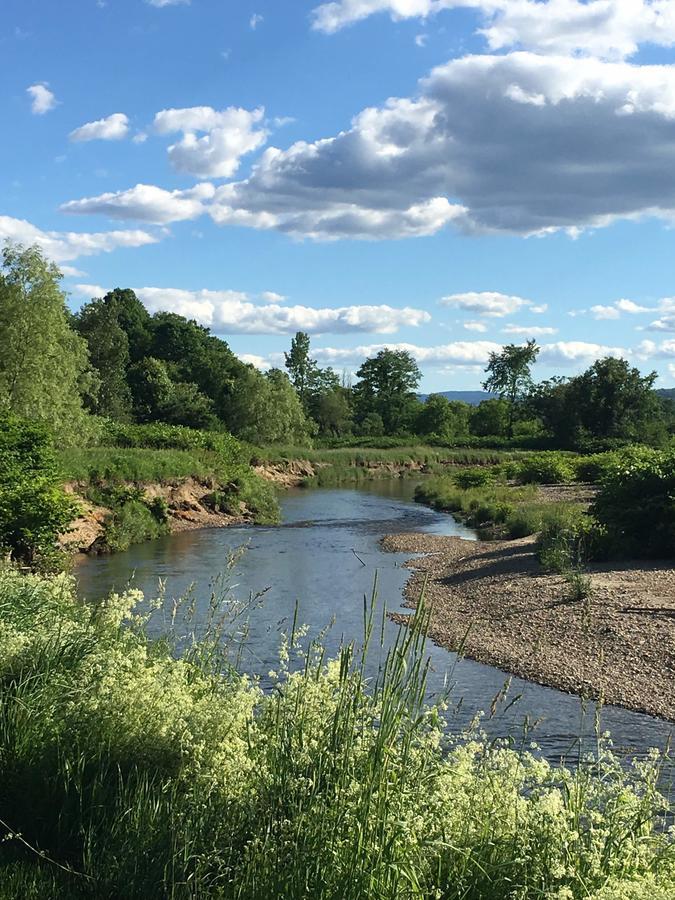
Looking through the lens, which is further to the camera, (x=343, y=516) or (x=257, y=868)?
(x=343, y=516)

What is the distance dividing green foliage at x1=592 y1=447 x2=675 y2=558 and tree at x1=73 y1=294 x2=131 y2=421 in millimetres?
38238

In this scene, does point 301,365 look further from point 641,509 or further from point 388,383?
point 641,509

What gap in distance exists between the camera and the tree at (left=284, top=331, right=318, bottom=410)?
Answer: 8825 cm

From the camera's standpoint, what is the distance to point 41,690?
6.33 metres

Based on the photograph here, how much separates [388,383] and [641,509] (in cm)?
7048

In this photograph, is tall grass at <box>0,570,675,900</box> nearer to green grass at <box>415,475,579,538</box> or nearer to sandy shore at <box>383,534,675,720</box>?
sandy shore at <box>383,534,675,720</box>

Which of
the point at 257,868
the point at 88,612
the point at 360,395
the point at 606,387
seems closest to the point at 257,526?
the point at 88,612

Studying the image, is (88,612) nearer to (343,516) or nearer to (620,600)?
(620,600)

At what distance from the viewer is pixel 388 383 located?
296ft

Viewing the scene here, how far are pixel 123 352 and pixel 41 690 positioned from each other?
53.3m

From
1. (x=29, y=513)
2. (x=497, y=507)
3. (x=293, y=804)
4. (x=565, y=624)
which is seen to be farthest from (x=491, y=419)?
(x=293, y=804)

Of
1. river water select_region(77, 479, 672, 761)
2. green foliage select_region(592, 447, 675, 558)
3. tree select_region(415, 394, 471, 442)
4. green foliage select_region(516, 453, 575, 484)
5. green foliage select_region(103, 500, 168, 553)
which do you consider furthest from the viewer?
tree select_region(415, 394, 471, 442)

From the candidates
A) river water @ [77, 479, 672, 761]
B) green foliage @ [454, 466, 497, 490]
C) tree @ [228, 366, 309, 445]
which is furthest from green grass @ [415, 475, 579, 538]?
tree @ [228, 366, 309, 445]

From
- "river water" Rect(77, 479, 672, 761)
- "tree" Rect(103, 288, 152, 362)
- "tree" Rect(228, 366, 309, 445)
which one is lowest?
"river water" Rect(77, 479, 672, 761)
